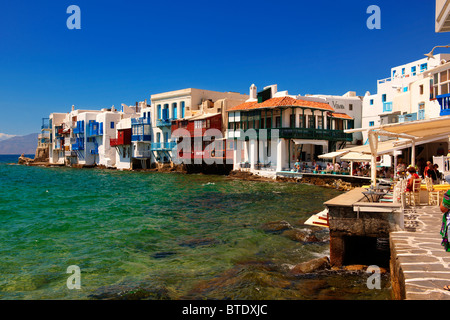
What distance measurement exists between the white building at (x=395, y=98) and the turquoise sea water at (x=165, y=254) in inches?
756

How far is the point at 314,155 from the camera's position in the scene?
38406mm

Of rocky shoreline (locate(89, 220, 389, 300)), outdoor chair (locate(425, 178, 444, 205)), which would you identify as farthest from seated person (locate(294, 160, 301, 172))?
rocky shoreline (locate(89, 220, 389, 300))

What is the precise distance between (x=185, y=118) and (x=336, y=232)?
135ft

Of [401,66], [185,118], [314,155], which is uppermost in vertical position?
[401,66]

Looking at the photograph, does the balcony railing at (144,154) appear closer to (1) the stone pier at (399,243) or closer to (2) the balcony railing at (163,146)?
(2) the balcony railing at (163,146)

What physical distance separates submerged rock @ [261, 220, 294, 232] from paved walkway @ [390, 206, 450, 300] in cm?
534

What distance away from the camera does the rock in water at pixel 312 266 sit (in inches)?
317

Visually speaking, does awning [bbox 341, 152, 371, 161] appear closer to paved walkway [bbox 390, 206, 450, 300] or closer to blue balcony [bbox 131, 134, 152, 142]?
paved walkway [bbox 390, 206, 450, 300]

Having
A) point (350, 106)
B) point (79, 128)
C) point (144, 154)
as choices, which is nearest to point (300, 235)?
point (350, 106)

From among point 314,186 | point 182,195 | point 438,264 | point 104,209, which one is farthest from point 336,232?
point 314,186

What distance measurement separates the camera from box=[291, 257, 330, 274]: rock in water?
8.05m

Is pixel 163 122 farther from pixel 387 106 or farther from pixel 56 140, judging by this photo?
pixel 56 140
